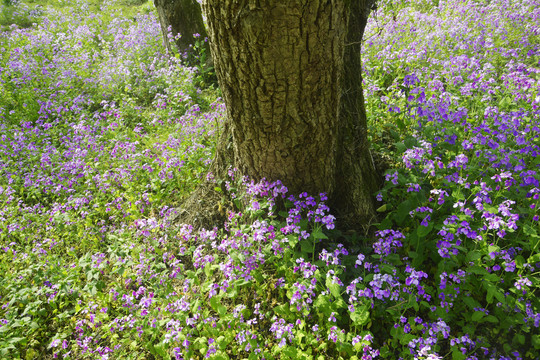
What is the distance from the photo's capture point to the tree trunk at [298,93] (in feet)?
5.96

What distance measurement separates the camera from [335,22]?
6.19 feet

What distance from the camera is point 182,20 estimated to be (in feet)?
18.8

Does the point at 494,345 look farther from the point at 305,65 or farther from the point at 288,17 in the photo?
the point at 288,17

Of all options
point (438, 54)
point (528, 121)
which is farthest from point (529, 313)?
point (438, 54)

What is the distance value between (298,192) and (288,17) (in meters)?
1.36

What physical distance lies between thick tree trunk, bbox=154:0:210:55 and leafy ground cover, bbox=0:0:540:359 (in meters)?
1.34

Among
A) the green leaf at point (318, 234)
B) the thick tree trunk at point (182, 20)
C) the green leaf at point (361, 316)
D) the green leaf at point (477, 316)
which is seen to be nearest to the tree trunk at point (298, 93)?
the green leaf at point (318, 234)

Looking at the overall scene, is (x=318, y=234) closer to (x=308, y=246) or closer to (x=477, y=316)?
(x=308, y=246)

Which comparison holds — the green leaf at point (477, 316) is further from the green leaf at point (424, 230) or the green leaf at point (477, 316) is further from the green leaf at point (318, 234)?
the green leaf at point (318, 234)

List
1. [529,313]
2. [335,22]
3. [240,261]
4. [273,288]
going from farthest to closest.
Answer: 1. [273,288]
2. [240,261]
3. [529,313]
4. [335,22]

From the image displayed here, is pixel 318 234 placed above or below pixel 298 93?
below

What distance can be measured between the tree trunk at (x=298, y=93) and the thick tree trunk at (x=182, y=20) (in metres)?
4.06

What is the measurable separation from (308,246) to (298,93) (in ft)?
3.75

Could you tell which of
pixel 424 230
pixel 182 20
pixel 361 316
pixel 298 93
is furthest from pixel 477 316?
pixel 182 20
